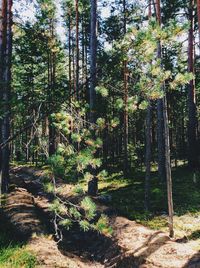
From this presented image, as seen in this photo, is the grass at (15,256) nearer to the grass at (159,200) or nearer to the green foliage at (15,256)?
the green foliage at (15,256)

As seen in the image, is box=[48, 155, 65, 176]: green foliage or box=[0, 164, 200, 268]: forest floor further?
box=[0, 164, 200, 268]: forest floor

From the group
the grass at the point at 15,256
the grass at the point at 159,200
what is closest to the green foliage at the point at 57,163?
the grass at the point at 15,256

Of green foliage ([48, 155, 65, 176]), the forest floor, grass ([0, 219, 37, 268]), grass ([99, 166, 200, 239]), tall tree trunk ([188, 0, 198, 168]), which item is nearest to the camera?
green foliage ([48, 155, 65, 176])

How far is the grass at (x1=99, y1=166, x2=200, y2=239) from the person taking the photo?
505 inches

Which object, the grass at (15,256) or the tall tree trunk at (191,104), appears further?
the tall tree trunk at (191,104)

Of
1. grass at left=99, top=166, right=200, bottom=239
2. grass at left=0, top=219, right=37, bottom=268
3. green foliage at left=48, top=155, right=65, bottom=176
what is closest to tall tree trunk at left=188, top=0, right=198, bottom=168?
grass at left=99, top=166, right=200, bottom=239

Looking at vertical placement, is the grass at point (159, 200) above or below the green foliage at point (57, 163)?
below

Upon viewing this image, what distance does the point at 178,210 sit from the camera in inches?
567

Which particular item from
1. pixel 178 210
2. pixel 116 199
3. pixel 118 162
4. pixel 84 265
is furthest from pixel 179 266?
pixel 118 162

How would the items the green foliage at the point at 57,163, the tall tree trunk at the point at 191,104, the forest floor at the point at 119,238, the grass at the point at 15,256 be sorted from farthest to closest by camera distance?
the tall tree trunk at the point at 191,104 → the forest floor at the point at 119,238 → the grass at the point at 15,256 → the green foliage at the point at 57,163

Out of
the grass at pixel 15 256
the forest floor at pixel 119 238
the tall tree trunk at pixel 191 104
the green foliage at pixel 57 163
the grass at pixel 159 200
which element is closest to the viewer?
the green foliage at pixel 57 163

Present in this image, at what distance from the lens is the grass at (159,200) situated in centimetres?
1284

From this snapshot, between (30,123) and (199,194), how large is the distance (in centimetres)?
1342

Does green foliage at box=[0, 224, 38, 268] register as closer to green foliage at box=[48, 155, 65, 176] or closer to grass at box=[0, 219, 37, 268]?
grass at box=[0, 219, 37, 268]
